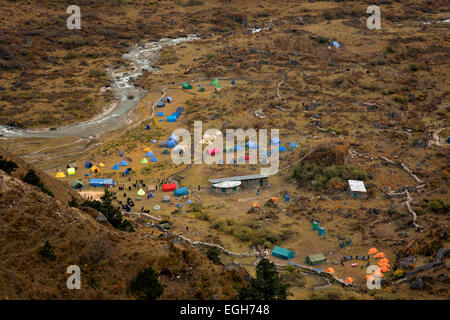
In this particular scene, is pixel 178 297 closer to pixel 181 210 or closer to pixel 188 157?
pixel 181 210

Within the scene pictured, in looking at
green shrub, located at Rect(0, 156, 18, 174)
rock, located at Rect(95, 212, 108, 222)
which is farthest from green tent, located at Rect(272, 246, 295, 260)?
green shrub, located at Rect(0, 156, 18, 174)

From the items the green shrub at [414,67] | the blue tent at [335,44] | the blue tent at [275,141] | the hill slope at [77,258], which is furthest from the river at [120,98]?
the green shrub at [414,67]

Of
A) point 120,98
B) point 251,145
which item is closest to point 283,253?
point 251,145

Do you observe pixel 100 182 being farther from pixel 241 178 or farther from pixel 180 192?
pixel 241 178

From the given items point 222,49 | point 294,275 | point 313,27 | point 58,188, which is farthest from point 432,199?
point 313,27

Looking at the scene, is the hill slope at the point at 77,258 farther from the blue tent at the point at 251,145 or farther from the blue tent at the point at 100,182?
the blue tent at the point at 251,145
